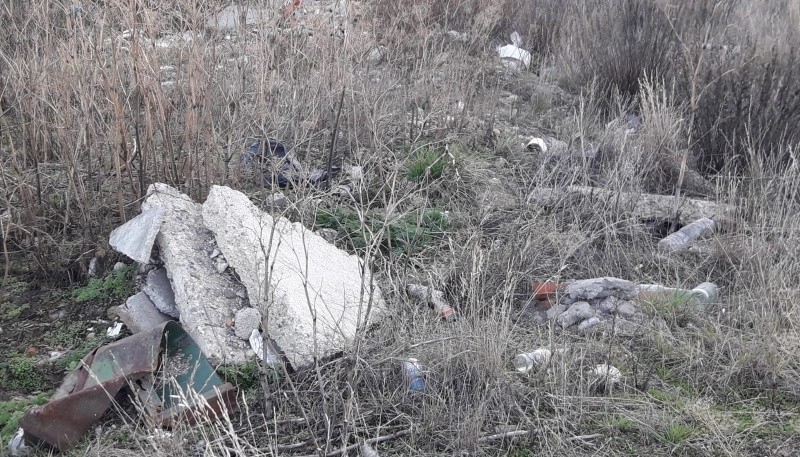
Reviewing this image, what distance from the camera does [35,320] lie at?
3537mm

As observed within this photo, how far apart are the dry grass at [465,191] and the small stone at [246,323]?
0.36 m

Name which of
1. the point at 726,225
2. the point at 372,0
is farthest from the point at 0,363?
the point at 372,0

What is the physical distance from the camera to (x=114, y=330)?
343 cm

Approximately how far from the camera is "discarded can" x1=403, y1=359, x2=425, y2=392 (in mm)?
2994


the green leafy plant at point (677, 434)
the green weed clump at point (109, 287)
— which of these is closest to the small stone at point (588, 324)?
the green leafy plant at point (677, 434)

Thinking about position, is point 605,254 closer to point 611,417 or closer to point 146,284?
point 611,417

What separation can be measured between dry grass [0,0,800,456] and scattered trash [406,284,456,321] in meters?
0.05

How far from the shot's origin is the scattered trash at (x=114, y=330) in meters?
3.41

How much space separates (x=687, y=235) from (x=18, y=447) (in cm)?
368

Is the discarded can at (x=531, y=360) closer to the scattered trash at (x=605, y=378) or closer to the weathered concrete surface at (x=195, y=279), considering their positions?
the scattered trash at (x=605, y=378)

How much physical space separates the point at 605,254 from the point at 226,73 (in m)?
2.83

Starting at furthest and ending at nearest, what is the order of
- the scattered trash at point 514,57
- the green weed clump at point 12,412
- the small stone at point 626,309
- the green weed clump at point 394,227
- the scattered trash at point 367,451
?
the scattered trash at point 514,57
the green weed clump at point 394,227
the small stone at point 626,309
the green weed clump at point 12,412
the scattered trash at point 367,451

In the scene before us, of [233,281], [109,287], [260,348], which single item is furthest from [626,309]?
[109,287]

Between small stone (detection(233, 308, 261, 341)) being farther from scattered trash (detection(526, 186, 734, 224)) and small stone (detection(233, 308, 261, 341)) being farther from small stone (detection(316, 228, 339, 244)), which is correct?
scattered trash (detection(526, 186, 734, 224))
